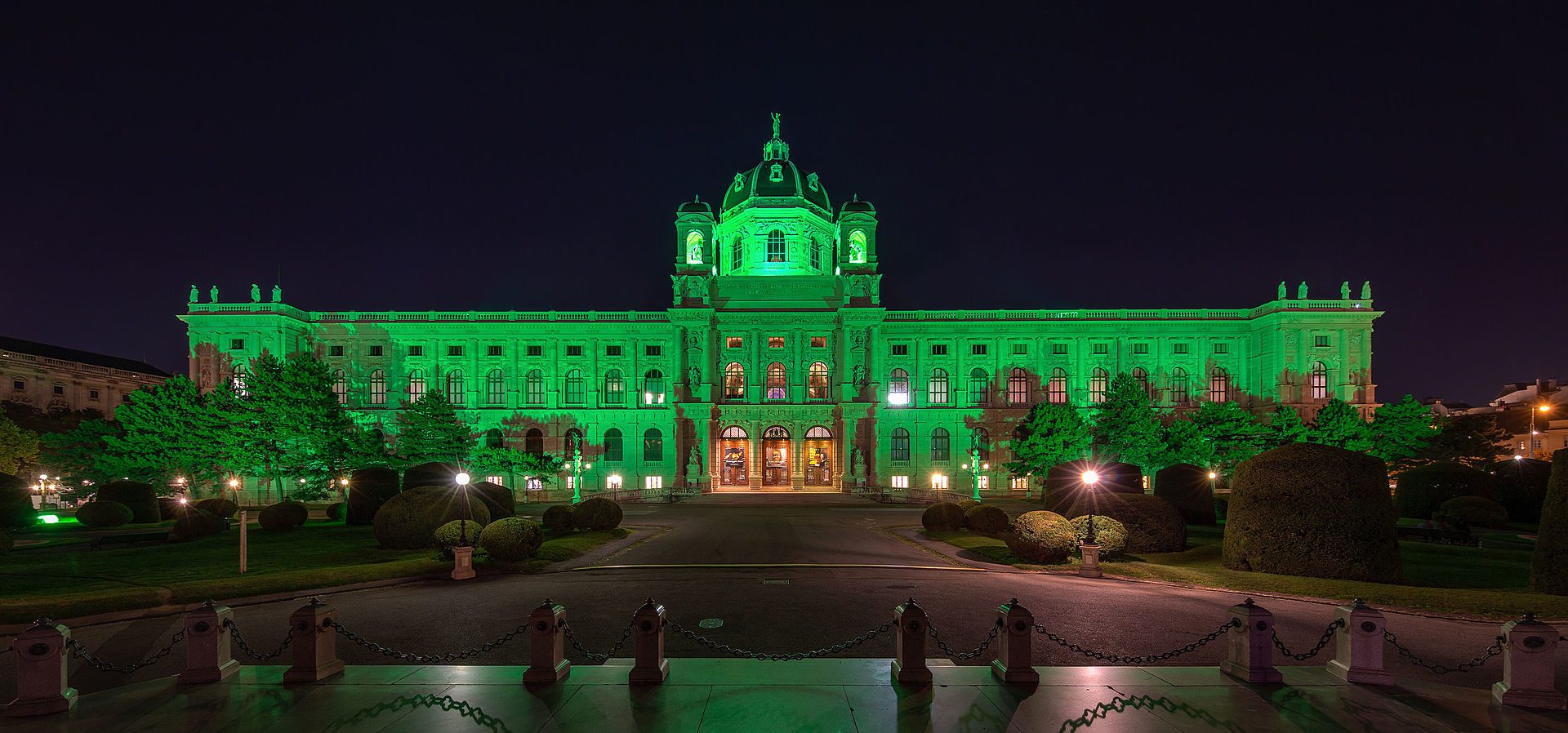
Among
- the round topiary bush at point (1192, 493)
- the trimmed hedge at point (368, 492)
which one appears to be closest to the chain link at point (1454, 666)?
the round topiary bush at point (1192, 493)

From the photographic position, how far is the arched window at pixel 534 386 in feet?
206

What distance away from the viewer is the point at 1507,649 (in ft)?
30.5

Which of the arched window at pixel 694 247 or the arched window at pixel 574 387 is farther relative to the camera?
the arched window at pixel 574 387

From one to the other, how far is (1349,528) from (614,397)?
5392 cm

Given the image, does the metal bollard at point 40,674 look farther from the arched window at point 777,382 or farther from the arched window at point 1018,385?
the arched window at point 1018,385

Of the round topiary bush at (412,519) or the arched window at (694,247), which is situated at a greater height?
the arched window at (694,247)

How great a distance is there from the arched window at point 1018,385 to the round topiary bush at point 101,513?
59574 millimetres

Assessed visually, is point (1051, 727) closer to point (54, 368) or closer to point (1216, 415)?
point (1216, 415)

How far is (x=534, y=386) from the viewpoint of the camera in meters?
63.2

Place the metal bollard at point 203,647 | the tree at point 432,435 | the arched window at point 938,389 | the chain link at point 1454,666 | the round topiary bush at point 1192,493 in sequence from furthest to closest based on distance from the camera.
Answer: the arched window at point 938,389
the tree at point 432,435
the round topiary bush at point 1192,493
the metal bollard at point 203,647
the chain link at point 1454,666

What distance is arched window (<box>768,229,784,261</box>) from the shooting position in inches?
2571

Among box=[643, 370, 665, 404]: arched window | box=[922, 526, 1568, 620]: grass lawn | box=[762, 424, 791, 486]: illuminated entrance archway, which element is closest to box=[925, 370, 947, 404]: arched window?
box=[762, 424, 791, 486]: illuminated entrance archway

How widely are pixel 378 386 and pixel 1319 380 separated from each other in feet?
270

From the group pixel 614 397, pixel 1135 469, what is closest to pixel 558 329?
pixel 614 397
